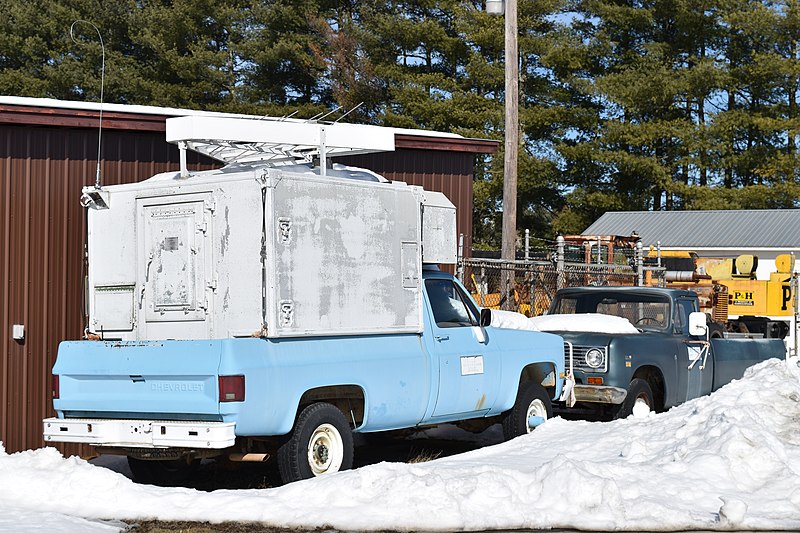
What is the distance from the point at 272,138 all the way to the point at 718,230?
127 ft

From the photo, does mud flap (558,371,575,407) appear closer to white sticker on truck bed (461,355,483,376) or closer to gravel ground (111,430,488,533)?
gravel ground (111,430,488,533)

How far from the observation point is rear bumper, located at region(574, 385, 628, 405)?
43.8 ft

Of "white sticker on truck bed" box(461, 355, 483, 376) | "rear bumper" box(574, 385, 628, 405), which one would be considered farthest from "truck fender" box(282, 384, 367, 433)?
"rear bumper" box(574, 385, 628, 405)

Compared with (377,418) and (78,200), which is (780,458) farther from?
(78,200)

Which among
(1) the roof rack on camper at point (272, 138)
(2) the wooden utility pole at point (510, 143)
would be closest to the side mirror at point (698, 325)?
(2) the wooden utility pole at point (510, 143)

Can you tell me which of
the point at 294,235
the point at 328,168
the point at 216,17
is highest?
the point at 216,17

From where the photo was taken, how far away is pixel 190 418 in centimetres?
945

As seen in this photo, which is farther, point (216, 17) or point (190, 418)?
point (216, 17)

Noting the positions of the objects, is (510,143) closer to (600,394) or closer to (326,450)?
(600,394)

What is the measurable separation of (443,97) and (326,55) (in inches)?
204

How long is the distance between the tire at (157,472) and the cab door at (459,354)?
246 cm

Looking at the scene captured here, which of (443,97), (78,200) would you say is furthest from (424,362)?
(443,97)

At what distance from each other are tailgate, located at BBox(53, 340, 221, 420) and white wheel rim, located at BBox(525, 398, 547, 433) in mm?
4326

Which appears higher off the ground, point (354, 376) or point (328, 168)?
point (328, 168)
